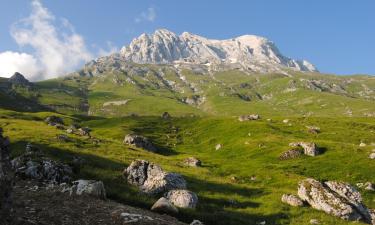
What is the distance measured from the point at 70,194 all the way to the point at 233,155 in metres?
74.8

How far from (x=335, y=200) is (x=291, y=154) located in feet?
161

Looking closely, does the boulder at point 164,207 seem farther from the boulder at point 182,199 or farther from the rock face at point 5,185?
the rock face at point 5,185

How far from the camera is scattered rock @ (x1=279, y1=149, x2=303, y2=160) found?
85125 mm

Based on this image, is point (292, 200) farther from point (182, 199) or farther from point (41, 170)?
point (41, 170)

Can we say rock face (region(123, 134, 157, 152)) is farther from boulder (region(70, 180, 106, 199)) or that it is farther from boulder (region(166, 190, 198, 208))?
boulder (region(70, 180, 106, 199))

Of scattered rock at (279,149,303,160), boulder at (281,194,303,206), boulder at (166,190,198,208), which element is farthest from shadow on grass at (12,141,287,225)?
scattered rock at (279,149,303,160)

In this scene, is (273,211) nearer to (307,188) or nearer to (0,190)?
(307,188)

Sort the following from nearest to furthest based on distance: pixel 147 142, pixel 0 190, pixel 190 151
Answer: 1. pixel 0 190
2. pixel 147 142
3. pixel 190 151

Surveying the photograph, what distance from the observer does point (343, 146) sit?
8738cm

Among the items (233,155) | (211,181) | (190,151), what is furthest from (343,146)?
(211,181)

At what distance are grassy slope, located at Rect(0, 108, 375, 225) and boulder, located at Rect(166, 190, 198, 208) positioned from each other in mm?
1072

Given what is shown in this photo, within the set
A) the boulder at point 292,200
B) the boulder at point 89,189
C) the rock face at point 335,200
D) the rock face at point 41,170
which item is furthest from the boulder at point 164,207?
the rock face at point 335,200

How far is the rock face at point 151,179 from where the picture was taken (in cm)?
3359

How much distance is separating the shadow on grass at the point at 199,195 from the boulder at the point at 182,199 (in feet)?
2.70
